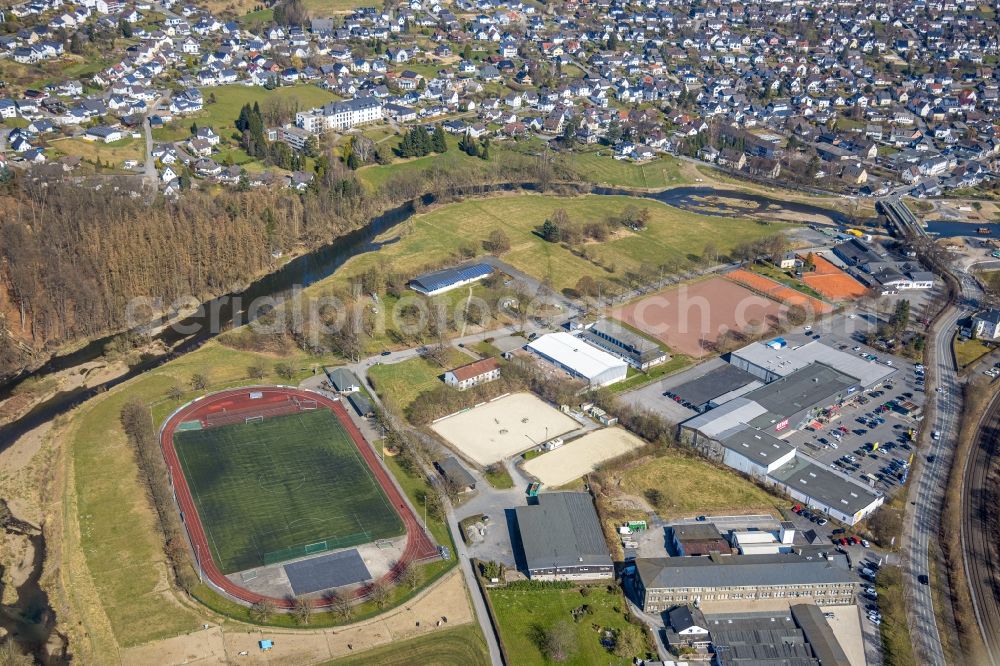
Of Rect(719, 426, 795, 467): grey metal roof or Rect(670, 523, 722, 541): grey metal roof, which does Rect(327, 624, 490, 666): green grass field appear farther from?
Rect(719, 426, 795, 467): grey metal roof

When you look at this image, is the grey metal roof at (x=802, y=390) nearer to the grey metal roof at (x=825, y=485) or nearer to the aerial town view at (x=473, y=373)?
the aerial town view at (x=473, y=373)

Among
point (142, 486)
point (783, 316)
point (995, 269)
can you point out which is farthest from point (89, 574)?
point (995, 269)

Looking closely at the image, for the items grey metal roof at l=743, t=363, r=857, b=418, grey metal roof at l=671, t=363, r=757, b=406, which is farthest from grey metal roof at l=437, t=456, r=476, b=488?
grey metal roof at l=743, t=363, r=857, b=418

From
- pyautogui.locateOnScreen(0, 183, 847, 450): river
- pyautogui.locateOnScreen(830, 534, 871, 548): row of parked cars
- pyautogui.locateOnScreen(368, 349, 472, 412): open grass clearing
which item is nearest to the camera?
pyautogui.locateOnScreen(830, 534, 871, 548): row of parked cars

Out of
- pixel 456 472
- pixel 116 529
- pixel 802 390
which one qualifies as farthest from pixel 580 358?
pixel 116 529

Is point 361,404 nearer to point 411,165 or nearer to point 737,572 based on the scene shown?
point 737,572

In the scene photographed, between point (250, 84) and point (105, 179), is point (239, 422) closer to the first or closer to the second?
point (105, 179)
